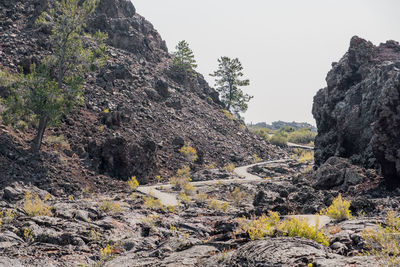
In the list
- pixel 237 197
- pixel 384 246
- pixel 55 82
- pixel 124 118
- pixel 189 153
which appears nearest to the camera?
pixel 384 246

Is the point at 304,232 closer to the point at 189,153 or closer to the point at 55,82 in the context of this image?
the point at 55,82

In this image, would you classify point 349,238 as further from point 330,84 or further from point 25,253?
point 330,84

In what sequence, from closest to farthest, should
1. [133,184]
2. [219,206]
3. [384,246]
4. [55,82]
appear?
[384,246]
[219,206]
[55,82]
[133,184]

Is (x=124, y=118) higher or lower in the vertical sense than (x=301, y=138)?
lower

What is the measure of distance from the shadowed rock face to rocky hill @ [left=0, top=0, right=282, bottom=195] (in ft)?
49.3

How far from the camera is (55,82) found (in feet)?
72.4

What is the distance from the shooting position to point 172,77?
55.8 metres

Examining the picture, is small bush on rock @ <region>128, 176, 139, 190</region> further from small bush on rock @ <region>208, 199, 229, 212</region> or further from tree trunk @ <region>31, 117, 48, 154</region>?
small bush on rock @ <region>208, 199, 229, 212</region>

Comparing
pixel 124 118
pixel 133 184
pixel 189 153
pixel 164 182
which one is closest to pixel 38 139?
pixel 133 184

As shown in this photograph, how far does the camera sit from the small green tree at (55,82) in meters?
21.2

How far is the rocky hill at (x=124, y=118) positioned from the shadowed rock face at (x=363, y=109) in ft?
49.3

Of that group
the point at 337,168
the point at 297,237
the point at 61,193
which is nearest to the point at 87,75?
the point at 61,193

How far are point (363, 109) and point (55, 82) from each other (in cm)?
2169

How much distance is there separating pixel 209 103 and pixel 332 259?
54015 millimetres
